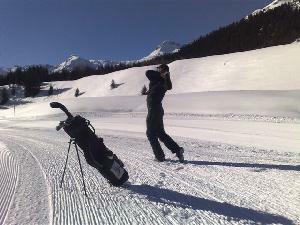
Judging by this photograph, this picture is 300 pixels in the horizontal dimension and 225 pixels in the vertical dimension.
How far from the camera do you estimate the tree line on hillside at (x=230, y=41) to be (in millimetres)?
87688

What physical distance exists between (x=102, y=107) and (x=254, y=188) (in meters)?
30.0

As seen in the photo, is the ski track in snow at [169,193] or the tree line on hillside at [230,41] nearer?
the ski track in snow at [169,193]

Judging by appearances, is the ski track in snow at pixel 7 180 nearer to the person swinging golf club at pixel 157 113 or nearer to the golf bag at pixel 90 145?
the golf bag at pixel 90 145

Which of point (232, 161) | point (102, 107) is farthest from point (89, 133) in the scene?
point (102, 107)

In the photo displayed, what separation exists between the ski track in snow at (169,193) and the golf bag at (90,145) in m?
0.25

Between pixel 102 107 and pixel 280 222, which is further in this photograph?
pixel 102 107

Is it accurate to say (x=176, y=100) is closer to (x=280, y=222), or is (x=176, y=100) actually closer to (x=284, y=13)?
(x=280, y=222)

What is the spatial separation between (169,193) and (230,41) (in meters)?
92.0

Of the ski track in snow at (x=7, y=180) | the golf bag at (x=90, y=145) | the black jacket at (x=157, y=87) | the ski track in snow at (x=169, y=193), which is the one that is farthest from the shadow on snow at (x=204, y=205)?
the black jacket at (x=157, y=87)

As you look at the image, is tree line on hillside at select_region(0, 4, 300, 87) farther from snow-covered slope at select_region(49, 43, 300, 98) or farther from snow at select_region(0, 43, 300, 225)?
snow at select_region(0, 43, 300, 225)

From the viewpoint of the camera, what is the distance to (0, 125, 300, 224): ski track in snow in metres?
4.64

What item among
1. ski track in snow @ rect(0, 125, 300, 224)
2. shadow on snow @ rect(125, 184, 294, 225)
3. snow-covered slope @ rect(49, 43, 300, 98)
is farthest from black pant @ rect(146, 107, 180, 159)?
snow-covered slope @ rect(49, 43, 300, 98)

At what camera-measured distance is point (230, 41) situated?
94.6m

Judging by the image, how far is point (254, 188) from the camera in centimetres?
584
